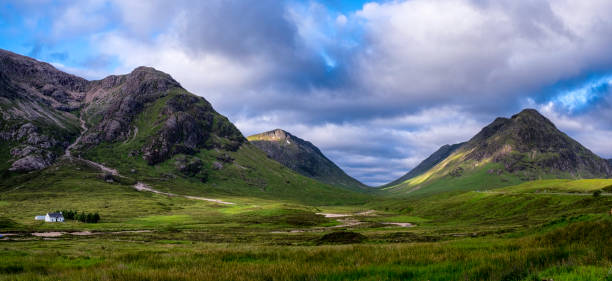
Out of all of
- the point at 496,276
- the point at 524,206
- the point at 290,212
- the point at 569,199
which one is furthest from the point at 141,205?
the point at 496,276

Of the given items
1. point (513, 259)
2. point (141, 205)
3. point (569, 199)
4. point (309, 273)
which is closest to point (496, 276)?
point (513, 259)

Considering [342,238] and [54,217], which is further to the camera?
[54,217]

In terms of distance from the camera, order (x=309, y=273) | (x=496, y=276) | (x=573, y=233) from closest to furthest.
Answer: (x=496, y=276)
(x=309, y=273)
(x=573, y=233)

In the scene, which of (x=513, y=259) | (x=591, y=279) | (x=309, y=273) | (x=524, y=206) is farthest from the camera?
(x=524, y=206)

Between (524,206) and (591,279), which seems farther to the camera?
(524,206)

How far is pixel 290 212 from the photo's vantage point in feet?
500

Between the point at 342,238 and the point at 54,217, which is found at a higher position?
the point at 342,238

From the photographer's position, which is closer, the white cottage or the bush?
the bush

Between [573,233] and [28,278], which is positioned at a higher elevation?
[573,233]

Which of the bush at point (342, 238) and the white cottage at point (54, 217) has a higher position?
the bush at point (342, 238)

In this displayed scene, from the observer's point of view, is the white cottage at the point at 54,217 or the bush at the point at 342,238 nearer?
the bush at the point at 342,238

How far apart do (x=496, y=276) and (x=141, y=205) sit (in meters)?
193

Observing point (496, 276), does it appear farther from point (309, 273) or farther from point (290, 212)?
point (290, 212)

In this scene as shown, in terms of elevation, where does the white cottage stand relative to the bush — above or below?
below
